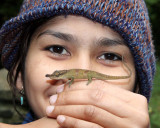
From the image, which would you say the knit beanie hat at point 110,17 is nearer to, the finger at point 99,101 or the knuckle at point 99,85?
the knuckle at point 99,85

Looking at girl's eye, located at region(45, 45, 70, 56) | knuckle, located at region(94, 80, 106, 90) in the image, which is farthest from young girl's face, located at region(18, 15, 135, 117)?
knuckle, located at region(94, 80, 106, 90)

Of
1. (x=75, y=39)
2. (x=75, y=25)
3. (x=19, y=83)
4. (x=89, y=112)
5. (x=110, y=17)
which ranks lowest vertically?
(x=19, y=83)

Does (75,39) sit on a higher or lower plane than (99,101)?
higher

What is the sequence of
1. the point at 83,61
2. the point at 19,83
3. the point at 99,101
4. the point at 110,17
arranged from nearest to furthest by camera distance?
1. the point at 99,101
2. the point at 83,61
3. the point at 110,17
4. the point at 19,83

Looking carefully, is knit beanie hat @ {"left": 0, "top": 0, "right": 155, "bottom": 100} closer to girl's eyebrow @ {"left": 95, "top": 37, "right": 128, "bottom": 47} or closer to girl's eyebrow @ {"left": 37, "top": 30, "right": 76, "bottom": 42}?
girl's eyebrow @ {"left": 95, "top": 37, "right": 128, "bottom": 47}

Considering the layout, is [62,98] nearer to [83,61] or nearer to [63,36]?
[83,61]

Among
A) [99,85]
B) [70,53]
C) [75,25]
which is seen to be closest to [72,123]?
[99,85]

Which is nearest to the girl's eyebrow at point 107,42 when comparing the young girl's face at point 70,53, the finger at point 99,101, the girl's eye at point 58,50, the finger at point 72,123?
the young girl's face at point 70,53
